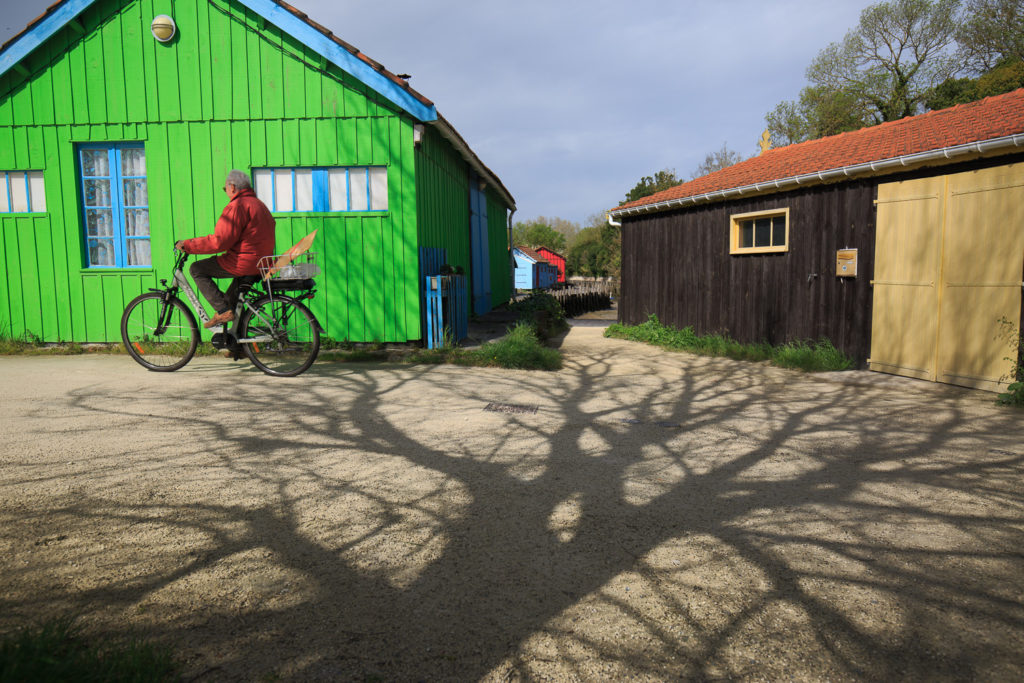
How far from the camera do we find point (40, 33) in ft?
27.0

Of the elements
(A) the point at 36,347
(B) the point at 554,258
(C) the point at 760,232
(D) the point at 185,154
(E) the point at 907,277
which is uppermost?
(B) the point at 554,258

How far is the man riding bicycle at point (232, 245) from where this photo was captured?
20.2 feet

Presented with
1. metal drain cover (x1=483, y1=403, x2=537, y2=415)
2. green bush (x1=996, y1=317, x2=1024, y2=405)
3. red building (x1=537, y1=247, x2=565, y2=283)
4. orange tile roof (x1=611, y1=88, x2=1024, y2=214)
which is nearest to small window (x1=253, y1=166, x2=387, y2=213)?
metal drain cover (x1=483, y1=403, x2=537, y2=415)

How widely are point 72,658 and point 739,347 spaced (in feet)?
32.3

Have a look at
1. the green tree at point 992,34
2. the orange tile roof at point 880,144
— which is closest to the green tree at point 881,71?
the green tree at point 992,34

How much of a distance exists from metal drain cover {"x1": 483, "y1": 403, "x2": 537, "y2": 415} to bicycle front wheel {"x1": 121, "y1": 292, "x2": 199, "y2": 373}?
11.0 ft

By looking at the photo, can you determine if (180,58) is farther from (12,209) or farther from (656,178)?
(656,178)

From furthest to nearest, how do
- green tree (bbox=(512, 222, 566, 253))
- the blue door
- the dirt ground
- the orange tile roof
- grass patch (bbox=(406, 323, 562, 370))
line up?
1. green tree (bbox=(512, 222, 566, 253))
2. the blue door
3. grass patch (bbox=(406, 323, 562, 370))
4. the orange tile roof
5. the dirt ground

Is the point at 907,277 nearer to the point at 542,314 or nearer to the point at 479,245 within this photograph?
the point at 542,314

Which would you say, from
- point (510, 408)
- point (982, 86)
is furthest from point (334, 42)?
point (982, 86)

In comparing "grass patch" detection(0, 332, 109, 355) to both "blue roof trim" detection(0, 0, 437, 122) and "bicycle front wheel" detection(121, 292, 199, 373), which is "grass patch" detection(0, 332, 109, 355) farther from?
"blue roof trim" detection(0, 0, 437, 122)

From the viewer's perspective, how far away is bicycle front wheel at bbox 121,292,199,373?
6734 mm

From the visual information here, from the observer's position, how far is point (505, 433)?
472 cm

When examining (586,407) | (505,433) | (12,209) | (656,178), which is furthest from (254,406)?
(656,178)
